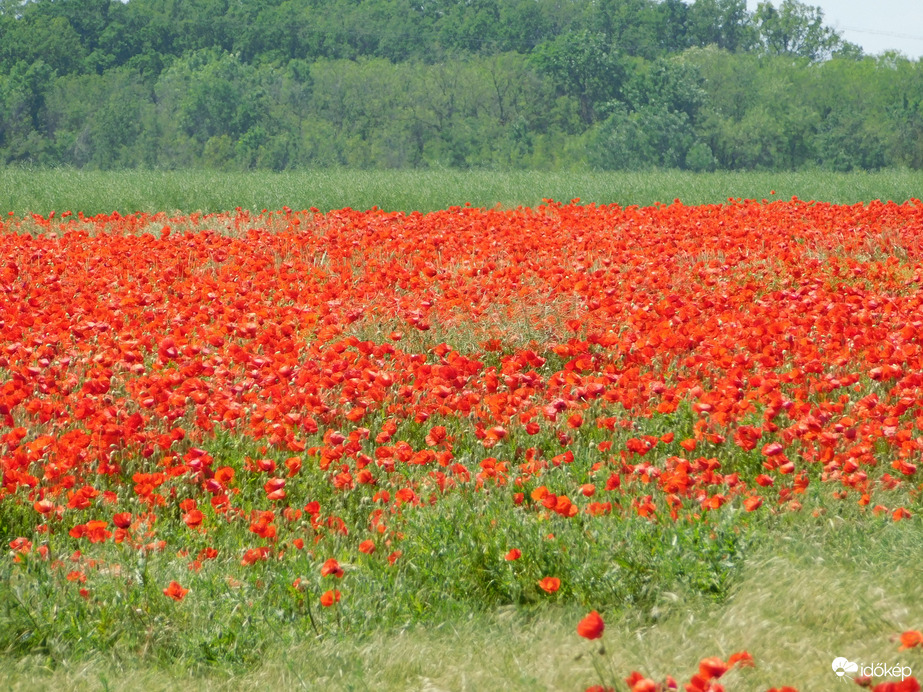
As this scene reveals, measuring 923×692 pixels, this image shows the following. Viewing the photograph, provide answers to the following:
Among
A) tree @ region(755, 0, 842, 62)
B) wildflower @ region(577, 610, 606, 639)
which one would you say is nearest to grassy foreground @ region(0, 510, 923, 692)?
wildflower @ region(577, 610, 606, 639)

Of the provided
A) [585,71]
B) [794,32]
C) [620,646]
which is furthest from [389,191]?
[794,32]

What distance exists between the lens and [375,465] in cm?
455

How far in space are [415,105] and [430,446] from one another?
49109 mm

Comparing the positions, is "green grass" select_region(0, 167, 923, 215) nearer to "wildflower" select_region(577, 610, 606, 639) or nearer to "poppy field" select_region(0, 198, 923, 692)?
"poppy field" select_region(0, 198, 923, 692)

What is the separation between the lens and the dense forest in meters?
49.3

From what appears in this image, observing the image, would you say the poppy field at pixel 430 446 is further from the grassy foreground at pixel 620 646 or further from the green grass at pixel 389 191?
the green grass at pixel 389 191

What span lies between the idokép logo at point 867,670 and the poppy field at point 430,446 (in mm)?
85

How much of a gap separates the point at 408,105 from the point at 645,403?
161 feet

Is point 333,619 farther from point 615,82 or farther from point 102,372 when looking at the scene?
point 615,82

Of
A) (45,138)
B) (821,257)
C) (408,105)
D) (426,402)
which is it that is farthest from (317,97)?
(426,402)

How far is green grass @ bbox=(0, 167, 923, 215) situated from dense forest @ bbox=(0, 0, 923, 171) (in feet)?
88.0

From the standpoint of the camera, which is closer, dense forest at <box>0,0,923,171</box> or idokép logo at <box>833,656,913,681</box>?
idokép logo at <box>833,656,913,681</box>

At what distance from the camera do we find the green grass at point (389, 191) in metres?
16.7

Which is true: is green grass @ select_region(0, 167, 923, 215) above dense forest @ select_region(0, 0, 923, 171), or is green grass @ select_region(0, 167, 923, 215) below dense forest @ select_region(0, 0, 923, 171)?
below
